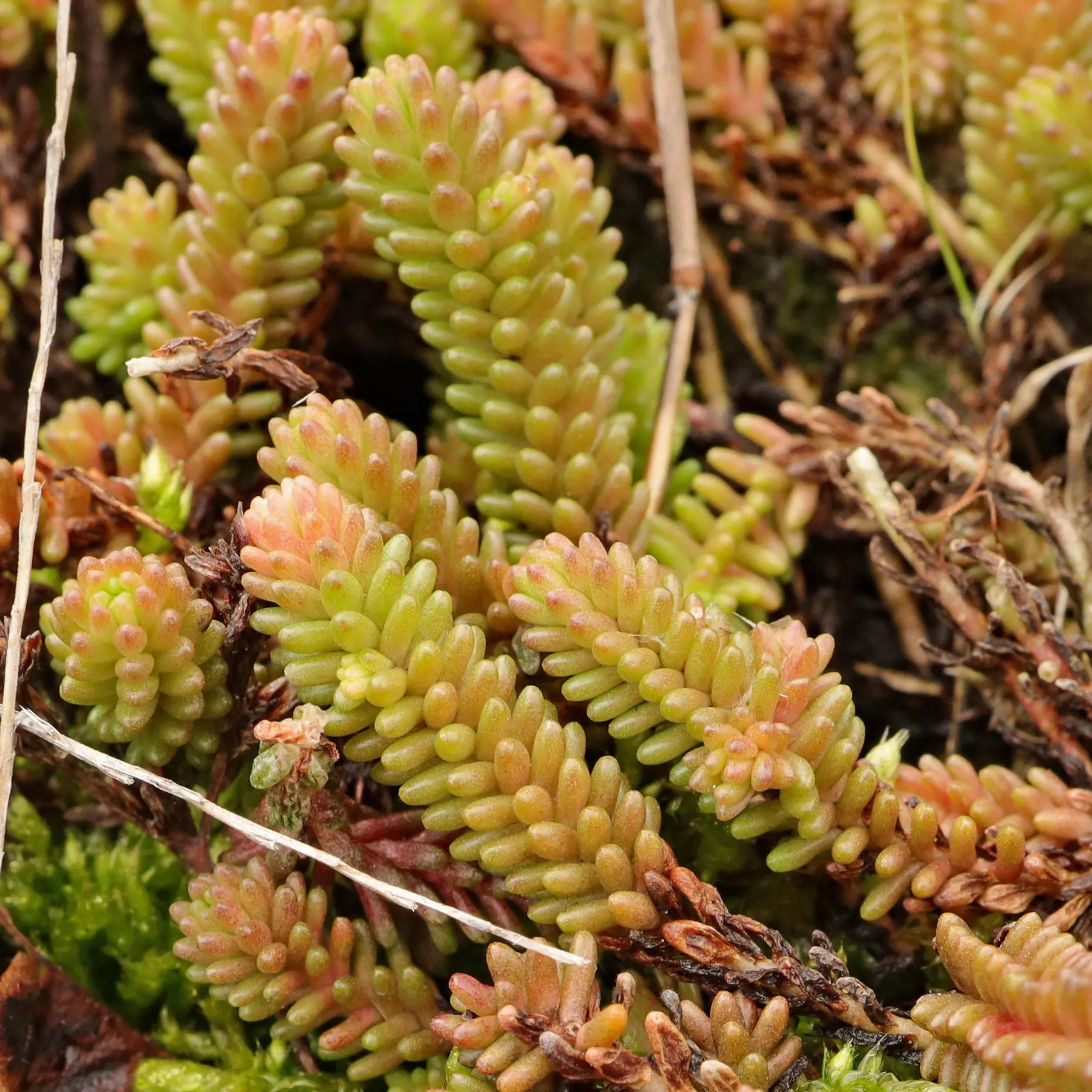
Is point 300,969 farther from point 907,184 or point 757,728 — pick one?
point 907,184

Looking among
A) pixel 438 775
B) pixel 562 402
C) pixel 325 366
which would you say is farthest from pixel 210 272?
pixel 438 775

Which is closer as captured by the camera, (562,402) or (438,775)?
(438,775)

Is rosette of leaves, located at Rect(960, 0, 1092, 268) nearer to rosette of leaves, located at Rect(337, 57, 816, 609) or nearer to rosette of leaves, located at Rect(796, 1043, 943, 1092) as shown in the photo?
rosette of leaves, located at Rect(337, 57, 816, 609)

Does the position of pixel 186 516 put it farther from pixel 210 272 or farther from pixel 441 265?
pixel 441 265

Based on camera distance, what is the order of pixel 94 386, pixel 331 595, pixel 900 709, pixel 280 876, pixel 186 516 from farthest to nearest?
pixel 94 386 < pixel 900 709 < pixel 186 516 < pixel 280 876 < pixel 331 595

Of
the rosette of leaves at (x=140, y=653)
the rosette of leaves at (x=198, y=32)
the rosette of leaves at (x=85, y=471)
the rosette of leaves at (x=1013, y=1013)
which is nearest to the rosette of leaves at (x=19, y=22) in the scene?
the rosette of leaves at (x=198, y=32)

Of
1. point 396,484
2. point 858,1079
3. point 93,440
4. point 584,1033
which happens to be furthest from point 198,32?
point 858,1079
